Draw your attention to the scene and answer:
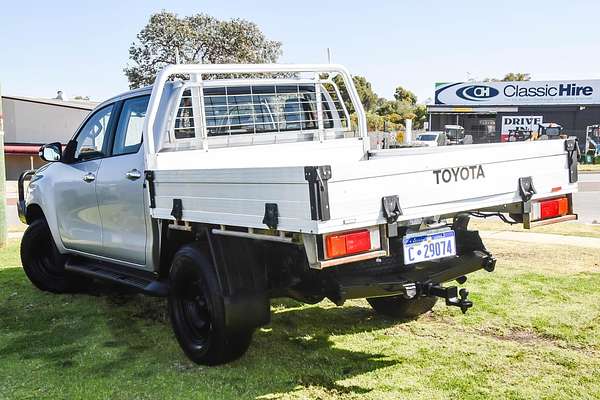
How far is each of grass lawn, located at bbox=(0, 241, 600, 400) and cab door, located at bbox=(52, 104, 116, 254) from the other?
2.32 feet

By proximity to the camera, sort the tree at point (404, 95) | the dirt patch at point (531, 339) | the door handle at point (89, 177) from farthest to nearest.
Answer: the tree at point (404, 95), the door handle at point (89, 177), the dirt patch at point (531, 339)

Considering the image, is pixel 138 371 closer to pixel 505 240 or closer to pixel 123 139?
pixel 123 139

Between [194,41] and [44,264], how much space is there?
3138 cm

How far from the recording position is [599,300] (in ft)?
18.6

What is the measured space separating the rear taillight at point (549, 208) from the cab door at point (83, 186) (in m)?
3.54

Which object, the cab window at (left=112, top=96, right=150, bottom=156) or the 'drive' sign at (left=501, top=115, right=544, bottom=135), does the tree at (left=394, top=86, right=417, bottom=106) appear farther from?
the cab window at (left=112, top=96, right=150, bottom=156)

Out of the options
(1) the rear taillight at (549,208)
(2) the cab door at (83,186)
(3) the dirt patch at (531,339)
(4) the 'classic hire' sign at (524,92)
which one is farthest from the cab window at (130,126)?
(4) the 'classic hire' sign at (524,92)

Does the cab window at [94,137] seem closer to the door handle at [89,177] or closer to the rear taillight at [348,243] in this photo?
the door handle at [89,177]

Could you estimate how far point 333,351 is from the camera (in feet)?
15.1

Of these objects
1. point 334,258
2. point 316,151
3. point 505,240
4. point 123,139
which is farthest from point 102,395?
point 505,240

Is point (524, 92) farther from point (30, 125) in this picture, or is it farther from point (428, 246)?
point (428, 246)

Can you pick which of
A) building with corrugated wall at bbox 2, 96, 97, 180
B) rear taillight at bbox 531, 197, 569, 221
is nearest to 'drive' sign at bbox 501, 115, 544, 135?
building with corrugated wall at bbox 2, 96, 97, 180

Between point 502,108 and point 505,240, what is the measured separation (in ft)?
107

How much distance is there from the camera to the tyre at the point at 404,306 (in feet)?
17.1
